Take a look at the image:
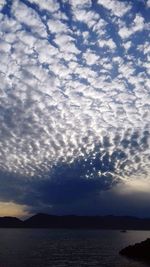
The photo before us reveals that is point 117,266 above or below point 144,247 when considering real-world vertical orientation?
below

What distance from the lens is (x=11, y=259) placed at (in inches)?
3492

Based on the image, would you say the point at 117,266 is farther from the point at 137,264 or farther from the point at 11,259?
the point at 11,259

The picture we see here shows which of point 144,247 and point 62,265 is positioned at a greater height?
point 144,247

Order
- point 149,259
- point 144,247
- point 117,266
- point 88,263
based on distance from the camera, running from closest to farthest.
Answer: point 117,266 < point 88,263 < point 149,259 < point 144,247

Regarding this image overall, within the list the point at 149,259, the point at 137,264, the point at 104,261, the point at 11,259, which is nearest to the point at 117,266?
the point at 137,264

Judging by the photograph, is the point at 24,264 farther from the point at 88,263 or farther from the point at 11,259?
the point at 88,263

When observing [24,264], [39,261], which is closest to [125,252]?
[39,261]

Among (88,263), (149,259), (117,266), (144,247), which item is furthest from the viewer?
(144,247)

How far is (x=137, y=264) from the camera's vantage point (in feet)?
267

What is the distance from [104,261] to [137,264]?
1052 cm

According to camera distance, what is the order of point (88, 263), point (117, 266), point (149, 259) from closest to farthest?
1. point (117, 266)
2. point (88, 263)
3. point (149, 259)

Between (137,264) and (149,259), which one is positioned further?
(149,259)

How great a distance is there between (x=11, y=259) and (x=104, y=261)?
22.7 m

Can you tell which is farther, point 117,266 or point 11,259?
point 11,259
